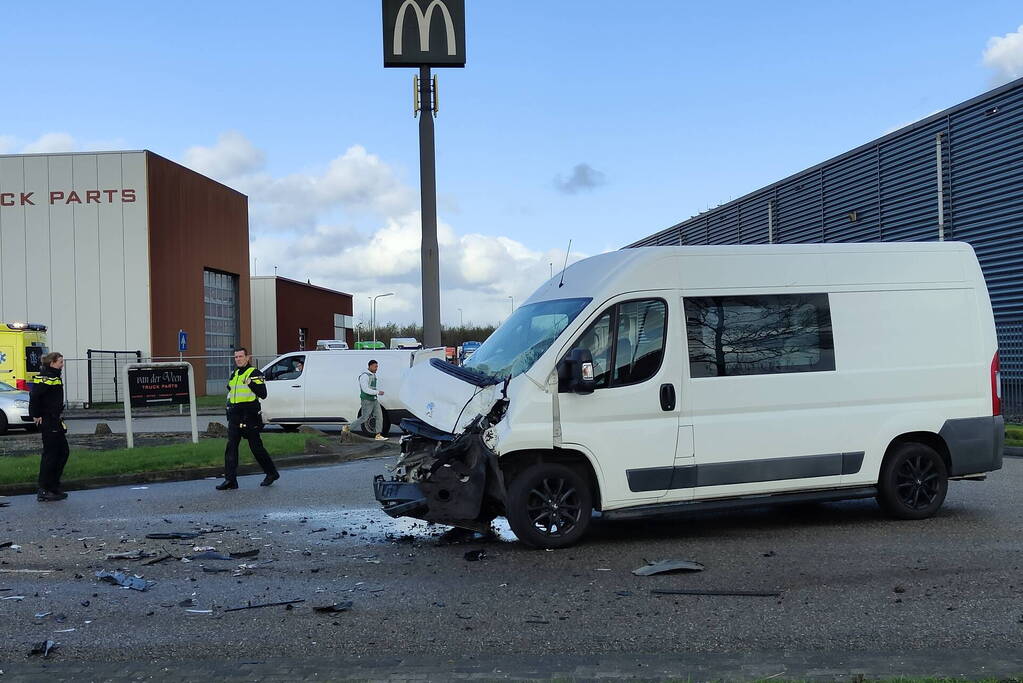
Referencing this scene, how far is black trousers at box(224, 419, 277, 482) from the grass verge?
1919 mm

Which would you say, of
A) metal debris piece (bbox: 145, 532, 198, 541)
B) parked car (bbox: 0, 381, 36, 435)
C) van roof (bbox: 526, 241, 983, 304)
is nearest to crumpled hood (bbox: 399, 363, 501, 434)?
van roof (bbox: 526, 241, 983, 304)

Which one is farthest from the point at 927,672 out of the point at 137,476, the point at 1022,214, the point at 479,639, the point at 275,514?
the point at 1022,214

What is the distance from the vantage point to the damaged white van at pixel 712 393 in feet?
26.5

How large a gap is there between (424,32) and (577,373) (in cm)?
1407

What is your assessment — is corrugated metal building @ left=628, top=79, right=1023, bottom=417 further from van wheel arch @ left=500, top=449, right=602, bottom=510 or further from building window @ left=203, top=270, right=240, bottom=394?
building window @ left=203, top=270, right=240, bottom=394

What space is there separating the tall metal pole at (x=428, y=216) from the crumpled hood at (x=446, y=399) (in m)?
12.2

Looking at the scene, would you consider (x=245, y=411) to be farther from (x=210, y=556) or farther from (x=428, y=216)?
(x=428, y=216)

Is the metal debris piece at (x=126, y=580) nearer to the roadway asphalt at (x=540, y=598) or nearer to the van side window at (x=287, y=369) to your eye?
the roadway asphalt at (x=540, y=598)

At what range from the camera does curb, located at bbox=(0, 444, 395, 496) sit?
13070mm

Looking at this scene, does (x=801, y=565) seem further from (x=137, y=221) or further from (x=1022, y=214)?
(x=137, y=221)

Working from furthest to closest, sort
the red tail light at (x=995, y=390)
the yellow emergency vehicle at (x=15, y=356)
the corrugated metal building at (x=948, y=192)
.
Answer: the yellow emergency vehicle at (x=15, y=356) < the corrugated metal building at (x=948, y=192) < the red tail light at (x=995, y=390)

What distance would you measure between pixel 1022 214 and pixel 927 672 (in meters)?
17.4

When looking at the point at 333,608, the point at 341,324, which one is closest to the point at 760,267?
the point at 333,608

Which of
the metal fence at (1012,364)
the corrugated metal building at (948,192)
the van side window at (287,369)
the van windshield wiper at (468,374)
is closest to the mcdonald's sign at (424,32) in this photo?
the van side window at (287,369)
